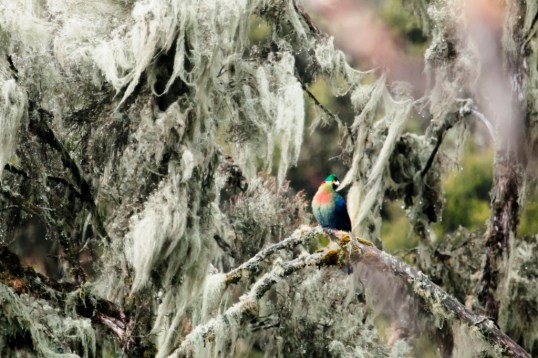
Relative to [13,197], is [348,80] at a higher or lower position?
higher

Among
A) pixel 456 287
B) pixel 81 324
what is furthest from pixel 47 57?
pixel 456 287

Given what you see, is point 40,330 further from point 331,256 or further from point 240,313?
point 331,256

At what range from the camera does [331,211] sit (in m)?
6.62

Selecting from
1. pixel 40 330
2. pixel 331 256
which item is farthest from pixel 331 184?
pixel 40 330

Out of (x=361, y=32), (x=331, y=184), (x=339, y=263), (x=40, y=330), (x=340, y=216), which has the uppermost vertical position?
(x=361, y=32)

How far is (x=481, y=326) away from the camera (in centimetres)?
525

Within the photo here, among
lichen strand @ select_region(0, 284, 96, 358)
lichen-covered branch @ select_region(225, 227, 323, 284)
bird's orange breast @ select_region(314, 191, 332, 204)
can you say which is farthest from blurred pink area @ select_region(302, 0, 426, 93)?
lichen strand @ select_region(0, 284, 96, 358)

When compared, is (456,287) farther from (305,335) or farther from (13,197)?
(13,197)

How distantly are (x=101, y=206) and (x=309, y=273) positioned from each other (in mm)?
1464

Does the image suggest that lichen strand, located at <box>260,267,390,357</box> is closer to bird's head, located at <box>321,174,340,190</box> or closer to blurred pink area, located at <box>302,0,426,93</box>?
bird's head, located at <box>321,174,340,190</box>

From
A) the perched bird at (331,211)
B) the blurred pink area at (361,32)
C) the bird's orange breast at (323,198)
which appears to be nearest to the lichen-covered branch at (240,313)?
the perched bird at (331,211)

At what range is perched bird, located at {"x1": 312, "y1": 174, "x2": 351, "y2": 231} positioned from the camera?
21.4ft

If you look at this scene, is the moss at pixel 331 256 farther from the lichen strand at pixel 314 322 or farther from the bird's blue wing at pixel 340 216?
the bird's blue wing at pixel 340 216

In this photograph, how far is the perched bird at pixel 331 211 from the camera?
654 centimetres
